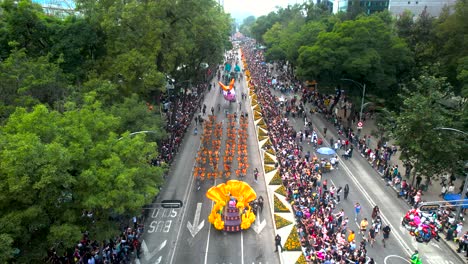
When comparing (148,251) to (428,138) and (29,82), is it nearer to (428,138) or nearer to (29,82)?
(29,82)

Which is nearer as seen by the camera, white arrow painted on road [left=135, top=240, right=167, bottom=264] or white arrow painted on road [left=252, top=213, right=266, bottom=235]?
white arrow painted on road [left=135, top=240, right=167, bottom=264]

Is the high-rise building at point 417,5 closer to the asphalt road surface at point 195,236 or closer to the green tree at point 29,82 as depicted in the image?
the asphalt road surface at point 195,236

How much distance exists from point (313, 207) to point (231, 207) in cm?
529

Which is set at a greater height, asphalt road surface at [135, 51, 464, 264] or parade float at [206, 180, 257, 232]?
parade float at [206, 180, 257, 232]

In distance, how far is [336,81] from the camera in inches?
1774

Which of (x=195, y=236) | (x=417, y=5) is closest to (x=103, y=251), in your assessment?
(x=195, y=236)

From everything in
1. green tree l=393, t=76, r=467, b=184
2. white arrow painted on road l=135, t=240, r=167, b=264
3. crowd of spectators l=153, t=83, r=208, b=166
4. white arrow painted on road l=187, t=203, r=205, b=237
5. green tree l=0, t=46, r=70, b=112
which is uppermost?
green tree l=0, t=46, r=70, b=112

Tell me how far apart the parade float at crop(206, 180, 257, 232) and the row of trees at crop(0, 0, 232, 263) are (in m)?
4.57

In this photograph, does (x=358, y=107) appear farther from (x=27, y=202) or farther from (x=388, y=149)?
(x=27, y=202)

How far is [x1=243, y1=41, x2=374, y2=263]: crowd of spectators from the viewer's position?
2016 cm

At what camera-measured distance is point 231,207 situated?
23.6 m

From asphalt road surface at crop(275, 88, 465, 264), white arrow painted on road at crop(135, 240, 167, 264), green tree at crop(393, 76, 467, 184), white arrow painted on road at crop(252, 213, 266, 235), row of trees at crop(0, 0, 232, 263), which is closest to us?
row of trees at crop(0, 0, 232, 263)

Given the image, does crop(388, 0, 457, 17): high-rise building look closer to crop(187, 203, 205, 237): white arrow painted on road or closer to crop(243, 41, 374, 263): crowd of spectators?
crop(243, 41, 374, 263): crowd of spectators

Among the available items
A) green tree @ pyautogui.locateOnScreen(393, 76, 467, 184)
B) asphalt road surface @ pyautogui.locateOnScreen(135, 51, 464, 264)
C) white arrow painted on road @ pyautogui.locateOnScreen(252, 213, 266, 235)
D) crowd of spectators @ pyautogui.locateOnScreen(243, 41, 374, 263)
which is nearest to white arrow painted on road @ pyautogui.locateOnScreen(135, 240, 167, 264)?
asphalt road surface @ pyautogui.locateOnScreen(135, 51, 464, 264)
